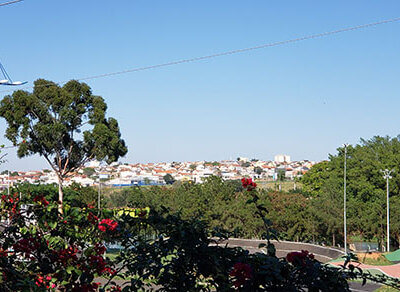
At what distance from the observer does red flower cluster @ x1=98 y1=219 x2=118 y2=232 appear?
326 cm

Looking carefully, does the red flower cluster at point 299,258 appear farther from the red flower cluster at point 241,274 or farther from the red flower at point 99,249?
the red flower at point 99,249

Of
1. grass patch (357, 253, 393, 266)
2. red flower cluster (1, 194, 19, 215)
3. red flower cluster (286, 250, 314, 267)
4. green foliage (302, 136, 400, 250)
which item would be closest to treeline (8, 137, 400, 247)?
green foliage (302, 136, 400, 250)

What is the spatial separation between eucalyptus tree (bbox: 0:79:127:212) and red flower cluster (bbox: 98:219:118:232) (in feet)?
66.1

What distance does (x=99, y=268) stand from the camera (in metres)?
3.03

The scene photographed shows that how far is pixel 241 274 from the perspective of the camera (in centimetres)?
224

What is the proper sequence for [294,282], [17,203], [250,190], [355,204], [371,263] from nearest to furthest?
[294,282]
[250,190]
[17,203]
[371,263]
[355,204]

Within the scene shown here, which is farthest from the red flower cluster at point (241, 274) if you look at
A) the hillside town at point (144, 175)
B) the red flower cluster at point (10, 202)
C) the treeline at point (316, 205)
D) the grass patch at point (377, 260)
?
the hillside town at point (144, 175)

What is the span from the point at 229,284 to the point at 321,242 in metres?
27.9

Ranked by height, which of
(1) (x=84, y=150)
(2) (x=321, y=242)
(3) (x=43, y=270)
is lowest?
(2) (x=321, y=242)

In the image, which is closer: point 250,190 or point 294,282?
point 294,282

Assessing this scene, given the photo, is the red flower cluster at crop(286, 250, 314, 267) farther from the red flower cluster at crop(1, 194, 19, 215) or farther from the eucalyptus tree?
the eucalyptus tree

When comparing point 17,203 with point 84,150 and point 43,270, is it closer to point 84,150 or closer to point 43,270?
point 43,270

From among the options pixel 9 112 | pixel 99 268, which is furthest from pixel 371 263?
pixel 99 268

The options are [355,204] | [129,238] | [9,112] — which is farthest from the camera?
[355,204]
